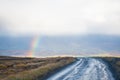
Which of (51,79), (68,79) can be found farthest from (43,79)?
(68,79)

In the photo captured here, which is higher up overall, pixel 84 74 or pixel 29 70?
pixel 29 70

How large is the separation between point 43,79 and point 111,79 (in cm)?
800

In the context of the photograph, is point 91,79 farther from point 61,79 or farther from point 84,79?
point 61,79

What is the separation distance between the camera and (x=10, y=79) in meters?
31.9

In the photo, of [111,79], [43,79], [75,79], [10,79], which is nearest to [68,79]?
[75,79]

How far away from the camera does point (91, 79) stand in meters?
30.7

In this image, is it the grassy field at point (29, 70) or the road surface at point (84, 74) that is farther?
the grassy field at point (29, 70)

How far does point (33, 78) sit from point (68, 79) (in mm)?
4281

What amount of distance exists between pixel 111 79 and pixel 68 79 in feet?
16.6

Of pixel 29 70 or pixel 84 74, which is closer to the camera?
pixel 84 74

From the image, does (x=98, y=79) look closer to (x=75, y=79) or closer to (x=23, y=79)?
(x=75, y=79)

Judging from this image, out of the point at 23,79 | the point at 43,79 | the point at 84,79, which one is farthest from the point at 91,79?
the point at 23,79

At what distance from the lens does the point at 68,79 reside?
30953mm

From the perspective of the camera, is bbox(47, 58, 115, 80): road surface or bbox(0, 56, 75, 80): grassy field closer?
bbox(47, 58, 115, 80): road surface
